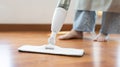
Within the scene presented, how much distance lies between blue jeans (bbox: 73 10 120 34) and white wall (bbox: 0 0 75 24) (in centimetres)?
53

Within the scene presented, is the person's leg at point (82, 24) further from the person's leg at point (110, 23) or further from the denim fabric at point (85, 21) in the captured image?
the person's leg at point (110, 23)

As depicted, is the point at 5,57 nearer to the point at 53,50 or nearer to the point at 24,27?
the point at 53,50

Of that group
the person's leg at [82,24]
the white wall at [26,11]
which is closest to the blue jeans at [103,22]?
the person's leg at [82,24]

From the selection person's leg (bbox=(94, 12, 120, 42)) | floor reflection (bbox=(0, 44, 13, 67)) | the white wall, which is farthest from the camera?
the white wall

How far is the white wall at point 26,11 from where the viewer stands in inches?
86.1

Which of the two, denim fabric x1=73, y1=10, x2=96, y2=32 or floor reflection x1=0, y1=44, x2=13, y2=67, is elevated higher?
denim fabric x1=73, y1=10, x2=96, y2=32

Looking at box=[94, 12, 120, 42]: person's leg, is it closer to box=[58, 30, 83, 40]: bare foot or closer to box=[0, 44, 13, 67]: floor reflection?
box=[58, 30, 83, 40]: bare foot

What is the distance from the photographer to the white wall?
Answer: 2.19 m

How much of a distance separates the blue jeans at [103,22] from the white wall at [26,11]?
53 cm

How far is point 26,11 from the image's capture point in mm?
2227

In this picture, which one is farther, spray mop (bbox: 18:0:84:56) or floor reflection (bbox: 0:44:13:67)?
spray mop (bbox: 18:0:84:56)

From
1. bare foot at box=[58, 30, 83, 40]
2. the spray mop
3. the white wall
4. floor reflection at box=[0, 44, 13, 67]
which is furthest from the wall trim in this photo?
the spray mop

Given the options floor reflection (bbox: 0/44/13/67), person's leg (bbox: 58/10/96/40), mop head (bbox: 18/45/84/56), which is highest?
person's leg (bbox: 58/10/96/40)

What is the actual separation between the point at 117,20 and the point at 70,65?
88 cm
